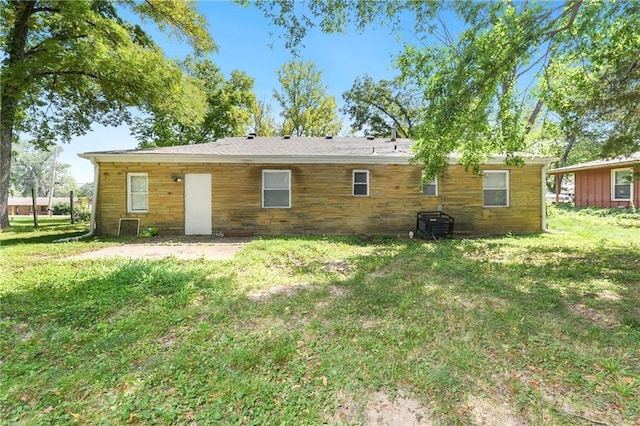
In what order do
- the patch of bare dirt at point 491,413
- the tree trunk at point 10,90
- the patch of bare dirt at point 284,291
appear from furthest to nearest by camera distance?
the tree trunk at point 10,90 → the patch of bare dirt at point 284,291 → the patch of bare dirt at point 491,413

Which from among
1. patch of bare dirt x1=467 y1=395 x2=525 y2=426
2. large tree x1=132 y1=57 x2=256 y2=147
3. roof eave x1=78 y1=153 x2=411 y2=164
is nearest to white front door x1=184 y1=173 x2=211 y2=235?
roof eave x1=78 y1=153 x2=411 y2=164

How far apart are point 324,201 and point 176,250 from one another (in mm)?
4613

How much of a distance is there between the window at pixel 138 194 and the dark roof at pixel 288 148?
0.88m

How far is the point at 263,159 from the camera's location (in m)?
9.43

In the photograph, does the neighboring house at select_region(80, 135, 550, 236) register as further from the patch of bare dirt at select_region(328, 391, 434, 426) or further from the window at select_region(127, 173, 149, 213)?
the patch of bare dirt at select_region(328, 391, 434, 426)

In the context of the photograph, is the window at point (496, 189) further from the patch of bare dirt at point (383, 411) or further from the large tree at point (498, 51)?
the patch of bare dirt at point (383, 411)

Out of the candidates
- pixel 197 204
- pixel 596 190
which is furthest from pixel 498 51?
pixel 596 190

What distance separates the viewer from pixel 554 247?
738 cm

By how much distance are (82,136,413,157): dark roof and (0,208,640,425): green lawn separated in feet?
16.5

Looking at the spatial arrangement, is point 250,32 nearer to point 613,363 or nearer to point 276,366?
point 276,366

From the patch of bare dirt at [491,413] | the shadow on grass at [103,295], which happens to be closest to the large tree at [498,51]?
the shadow on grass at [103,295]

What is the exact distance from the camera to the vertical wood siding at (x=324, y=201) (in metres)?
9.40

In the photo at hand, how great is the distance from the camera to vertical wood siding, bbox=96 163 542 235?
9398 millimetres

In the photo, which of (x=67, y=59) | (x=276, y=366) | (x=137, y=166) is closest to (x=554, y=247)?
(x=276, y=366)
